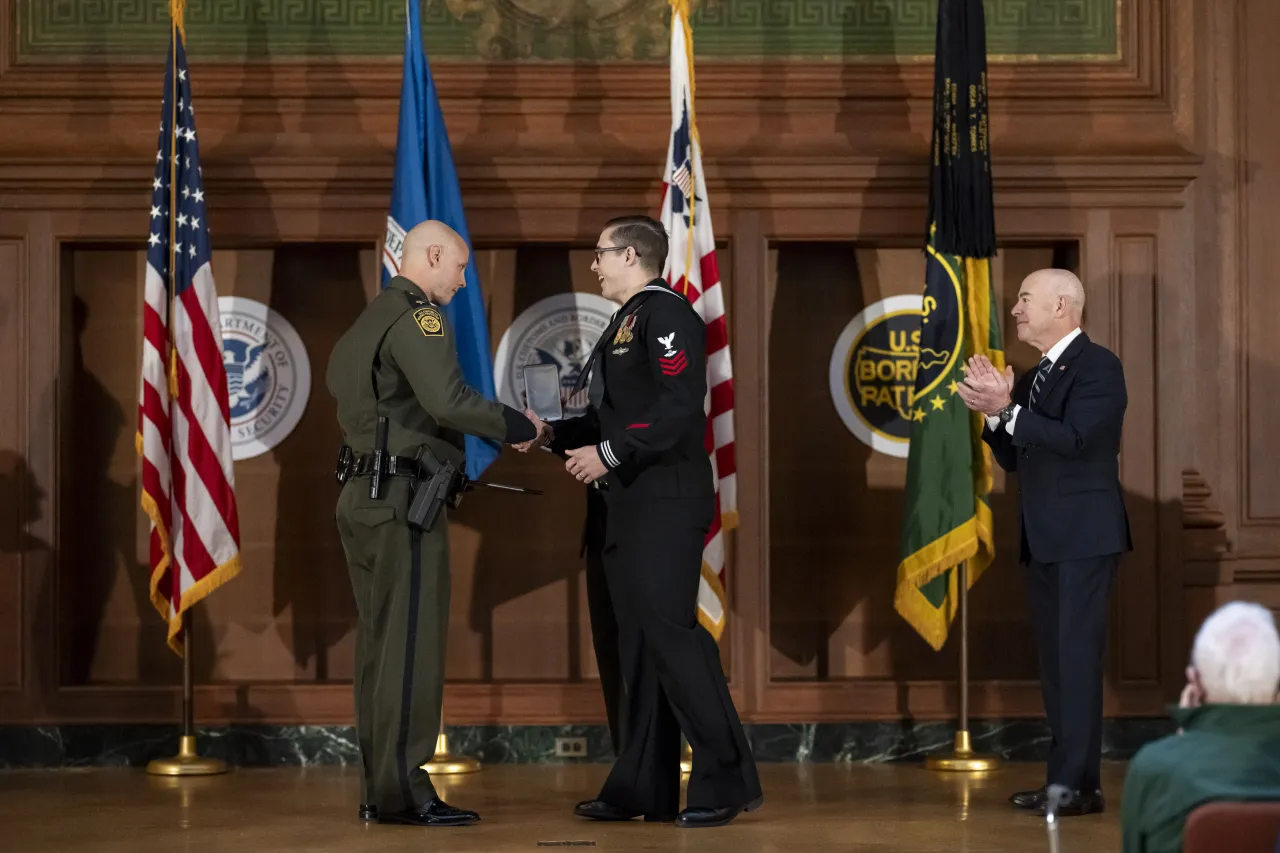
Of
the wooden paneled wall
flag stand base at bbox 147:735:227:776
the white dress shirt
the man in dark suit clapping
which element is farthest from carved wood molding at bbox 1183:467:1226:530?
flag stand base at bbox 147:735:227:776

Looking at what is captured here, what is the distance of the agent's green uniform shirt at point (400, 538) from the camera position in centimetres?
488

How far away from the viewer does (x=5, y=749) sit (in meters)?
6.39

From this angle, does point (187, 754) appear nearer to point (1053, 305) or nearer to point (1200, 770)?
point (1053, 305)

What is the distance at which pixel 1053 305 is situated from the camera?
5.21 meters

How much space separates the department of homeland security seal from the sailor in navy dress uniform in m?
1.80

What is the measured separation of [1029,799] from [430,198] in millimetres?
2978

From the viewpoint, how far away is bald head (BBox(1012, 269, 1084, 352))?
5.22 m

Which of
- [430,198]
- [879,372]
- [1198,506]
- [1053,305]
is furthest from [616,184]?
[1198,506]

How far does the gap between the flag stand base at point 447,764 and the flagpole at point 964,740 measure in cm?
172

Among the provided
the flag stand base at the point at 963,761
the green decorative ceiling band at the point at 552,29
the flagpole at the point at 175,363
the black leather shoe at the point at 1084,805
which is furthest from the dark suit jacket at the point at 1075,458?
the flagpole at the point at 175,363

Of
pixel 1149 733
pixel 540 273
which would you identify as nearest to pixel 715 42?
pixel 540 273

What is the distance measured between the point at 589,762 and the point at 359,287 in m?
2.10

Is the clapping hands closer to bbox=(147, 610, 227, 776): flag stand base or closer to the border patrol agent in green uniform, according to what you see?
the border patrol agent in green uniform

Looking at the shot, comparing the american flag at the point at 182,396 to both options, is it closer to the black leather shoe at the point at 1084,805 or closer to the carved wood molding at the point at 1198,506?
the black leather shoe at the point at 1084,805
